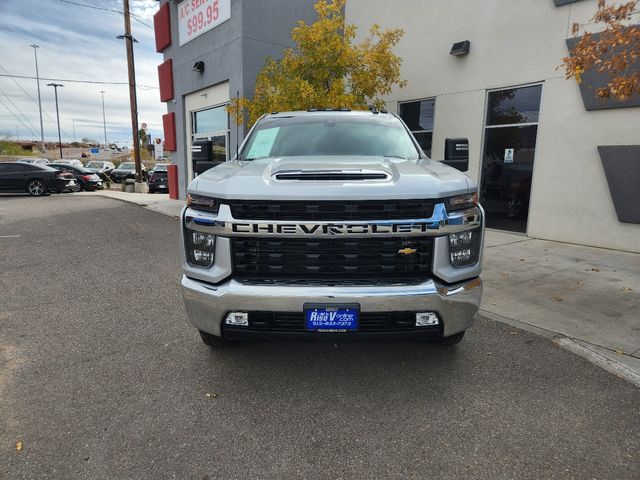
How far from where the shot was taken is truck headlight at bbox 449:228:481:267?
105 inches

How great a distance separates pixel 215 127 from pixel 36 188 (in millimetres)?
9720

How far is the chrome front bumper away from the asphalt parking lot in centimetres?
57

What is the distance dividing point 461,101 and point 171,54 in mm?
11600

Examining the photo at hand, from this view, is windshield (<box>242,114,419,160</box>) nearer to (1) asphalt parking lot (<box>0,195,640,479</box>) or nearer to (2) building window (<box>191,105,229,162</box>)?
(1) asphalt parking lot (<box>0,195,640,479</box>)

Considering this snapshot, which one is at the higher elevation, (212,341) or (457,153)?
(457,153)

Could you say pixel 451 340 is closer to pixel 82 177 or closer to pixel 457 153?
pixel 457 153

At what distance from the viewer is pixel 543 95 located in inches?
328

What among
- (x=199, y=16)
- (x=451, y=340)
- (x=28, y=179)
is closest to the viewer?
(x=451, y=340)

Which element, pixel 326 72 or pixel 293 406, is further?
pixel 326 72

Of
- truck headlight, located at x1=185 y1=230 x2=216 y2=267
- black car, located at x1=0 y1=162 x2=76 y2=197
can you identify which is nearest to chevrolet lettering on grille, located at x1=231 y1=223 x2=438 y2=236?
truck headlight, located at x1=185 y1=230 x2=216 y2=267

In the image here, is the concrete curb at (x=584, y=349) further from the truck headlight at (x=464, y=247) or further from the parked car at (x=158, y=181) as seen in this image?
the parked car at (x=158, y=181)

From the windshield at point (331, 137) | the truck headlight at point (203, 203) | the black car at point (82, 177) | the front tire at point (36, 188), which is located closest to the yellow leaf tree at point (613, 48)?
the windshield at point (331, 137)

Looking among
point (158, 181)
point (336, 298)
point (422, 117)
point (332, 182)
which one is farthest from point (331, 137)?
point (158, 181)

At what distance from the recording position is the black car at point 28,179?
17547mm
